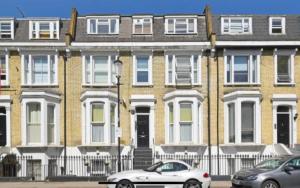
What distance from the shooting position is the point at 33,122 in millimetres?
Answer: 33344

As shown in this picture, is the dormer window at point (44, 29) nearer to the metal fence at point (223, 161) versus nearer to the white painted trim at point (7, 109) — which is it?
the white painted trim at point (7, 109)

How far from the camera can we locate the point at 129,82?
34.2 meters

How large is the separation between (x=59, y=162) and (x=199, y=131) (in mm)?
8678

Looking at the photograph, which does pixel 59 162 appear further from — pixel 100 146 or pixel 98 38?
pixel 98 38

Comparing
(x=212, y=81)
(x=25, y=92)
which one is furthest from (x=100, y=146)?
(x=212, y=81)

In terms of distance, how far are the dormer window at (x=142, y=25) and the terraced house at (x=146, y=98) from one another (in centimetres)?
95

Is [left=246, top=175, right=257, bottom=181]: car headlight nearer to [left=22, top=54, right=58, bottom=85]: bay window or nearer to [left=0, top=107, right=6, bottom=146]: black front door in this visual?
[left=22, top=54, right=58, bottom=85]: bay window

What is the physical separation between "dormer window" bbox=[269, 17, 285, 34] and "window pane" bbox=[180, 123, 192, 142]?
8.10 m

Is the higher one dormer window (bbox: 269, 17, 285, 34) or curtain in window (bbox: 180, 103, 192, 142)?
dormer window (bbox: 269, 17, 285, 34)

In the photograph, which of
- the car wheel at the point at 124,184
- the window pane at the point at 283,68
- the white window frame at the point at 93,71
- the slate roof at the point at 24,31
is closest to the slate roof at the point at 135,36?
the slate roof at the point at 24,31

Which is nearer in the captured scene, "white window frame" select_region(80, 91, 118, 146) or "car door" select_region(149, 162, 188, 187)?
"car door" select_region(149, 162, 188, 187)

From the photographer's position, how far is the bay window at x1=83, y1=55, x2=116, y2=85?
112 feet

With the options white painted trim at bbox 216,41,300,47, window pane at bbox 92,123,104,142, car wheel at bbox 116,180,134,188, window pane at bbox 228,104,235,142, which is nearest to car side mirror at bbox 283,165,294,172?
car wheel at bbox 116,180,134,188

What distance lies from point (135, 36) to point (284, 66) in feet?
31.2
